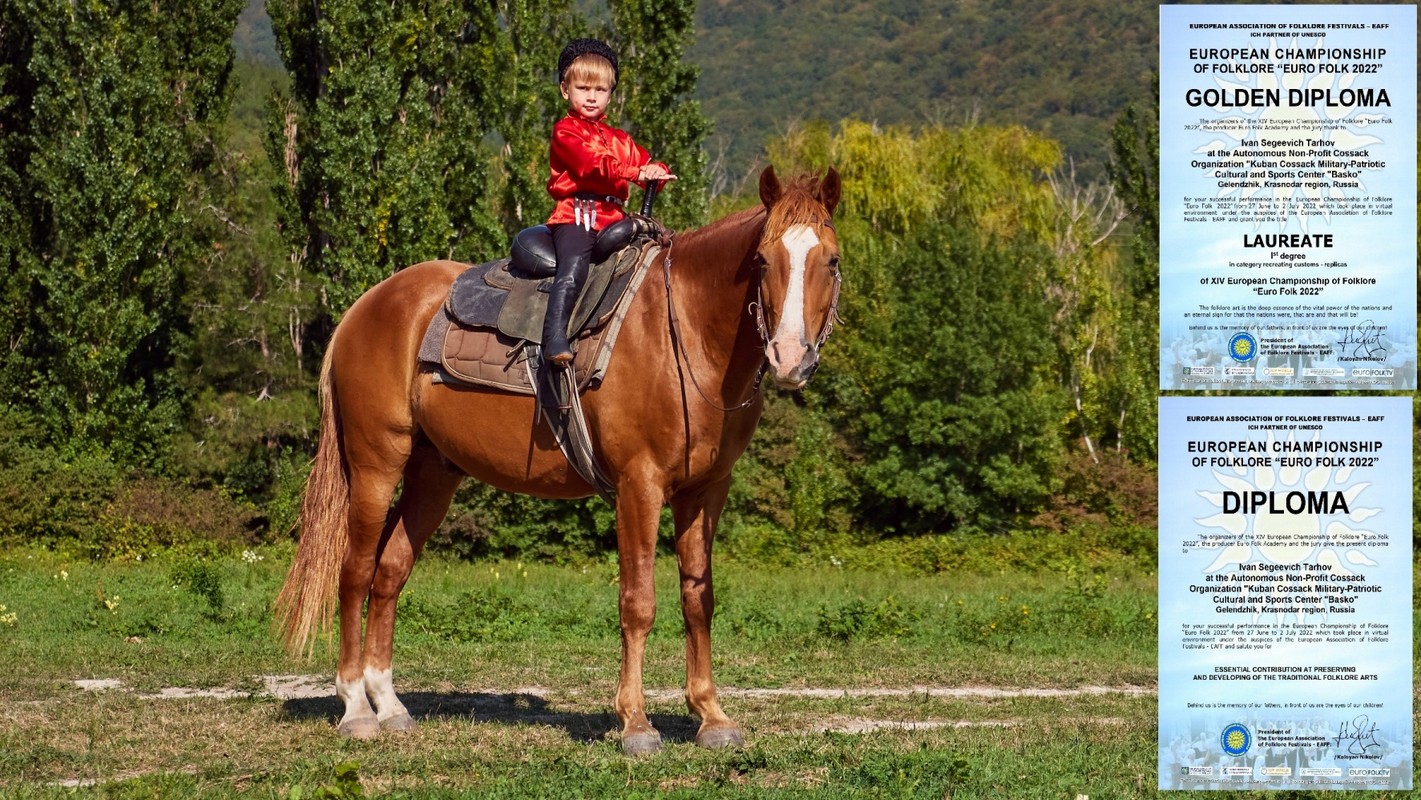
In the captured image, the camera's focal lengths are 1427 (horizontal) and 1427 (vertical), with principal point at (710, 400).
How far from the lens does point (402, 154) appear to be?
22.7 meters

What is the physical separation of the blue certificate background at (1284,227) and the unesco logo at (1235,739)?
4.44 feet

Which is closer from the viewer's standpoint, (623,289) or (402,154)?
(623,289)

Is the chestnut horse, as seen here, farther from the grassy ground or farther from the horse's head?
the grassy ground

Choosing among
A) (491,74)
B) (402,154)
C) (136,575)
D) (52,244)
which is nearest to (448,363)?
(136,575)

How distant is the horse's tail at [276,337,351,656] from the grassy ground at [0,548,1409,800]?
52 cm

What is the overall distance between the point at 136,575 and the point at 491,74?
1143 centimetres

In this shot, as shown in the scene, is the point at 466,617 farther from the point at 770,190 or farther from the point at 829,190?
the point at 829,190

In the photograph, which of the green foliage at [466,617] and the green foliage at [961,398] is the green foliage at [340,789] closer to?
the green foliage at [466,617]

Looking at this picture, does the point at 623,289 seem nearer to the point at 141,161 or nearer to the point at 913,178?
the point at 141,161

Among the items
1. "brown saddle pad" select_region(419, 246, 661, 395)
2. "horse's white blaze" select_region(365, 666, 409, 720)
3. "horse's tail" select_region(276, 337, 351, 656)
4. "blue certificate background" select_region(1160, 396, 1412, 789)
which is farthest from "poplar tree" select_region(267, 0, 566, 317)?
"blue certificate background" select_region(1160, 396, 1412, 789)

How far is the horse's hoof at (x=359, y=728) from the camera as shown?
7.37 m

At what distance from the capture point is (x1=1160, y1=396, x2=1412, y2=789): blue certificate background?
5547 mm
